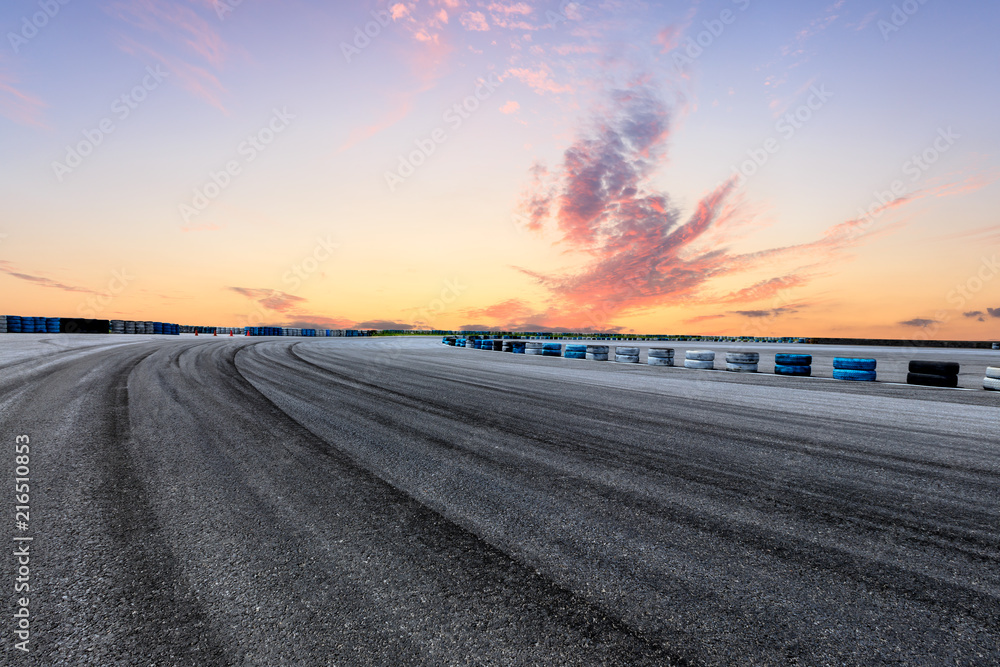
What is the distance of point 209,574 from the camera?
7.96 ft

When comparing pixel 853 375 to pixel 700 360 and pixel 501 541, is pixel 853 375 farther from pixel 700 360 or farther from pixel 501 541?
pixel 501 541

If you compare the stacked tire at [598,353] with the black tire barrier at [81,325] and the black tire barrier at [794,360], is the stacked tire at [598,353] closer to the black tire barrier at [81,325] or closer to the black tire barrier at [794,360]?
the black tire barrier at [794,360]

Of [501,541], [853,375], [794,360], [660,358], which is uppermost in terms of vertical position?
[794,360]

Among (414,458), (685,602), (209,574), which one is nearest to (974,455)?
(685,602)

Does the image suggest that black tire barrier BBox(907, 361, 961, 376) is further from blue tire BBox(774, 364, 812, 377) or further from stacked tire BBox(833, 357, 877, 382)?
blue tire BBox(774, 364, 812, 377)

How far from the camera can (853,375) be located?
A: 13336 millimetres

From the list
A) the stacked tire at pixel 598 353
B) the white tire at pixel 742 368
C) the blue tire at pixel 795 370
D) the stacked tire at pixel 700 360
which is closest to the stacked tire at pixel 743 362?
the white tire at pixel 742 368

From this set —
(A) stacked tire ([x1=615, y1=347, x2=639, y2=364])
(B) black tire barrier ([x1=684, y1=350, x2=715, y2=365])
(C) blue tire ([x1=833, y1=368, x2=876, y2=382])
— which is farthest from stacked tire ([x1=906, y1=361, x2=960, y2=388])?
(A) stacked tire ([x1=615, y1=347, x2=639, y2=364])

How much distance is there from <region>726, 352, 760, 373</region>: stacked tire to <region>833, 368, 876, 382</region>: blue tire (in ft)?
7.15

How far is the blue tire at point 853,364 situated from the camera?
1320cm

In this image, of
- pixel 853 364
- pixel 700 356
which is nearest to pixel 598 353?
pixel 700 356

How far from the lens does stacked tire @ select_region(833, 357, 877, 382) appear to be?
13164mm

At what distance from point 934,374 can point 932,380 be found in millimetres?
196

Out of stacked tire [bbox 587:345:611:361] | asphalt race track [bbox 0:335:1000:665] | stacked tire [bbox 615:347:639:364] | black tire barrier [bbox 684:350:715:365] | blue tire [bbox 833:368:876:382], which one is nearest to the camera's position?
asphalt race track [bbox 0:335:1000:665]
